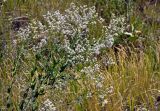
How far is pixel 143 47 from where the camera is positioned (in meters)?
4.63

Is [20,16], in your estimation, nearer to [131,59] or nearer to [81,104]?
[131,59]

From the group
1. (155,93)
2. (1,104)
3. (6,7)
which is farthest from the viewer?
(6,7)

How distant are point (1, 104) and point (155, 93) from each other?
1233 millimetres

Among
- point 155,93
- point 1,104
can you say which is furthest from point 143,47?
point 1,104

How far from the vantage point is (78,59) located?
2725 mm

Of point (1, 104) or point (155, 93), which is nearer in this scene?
point (1, 104)

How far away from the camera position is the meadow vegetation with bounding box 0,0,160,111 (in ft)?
8.79

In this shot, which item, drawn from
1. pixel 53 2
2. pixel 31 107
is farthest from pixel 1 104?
pixel 53 2

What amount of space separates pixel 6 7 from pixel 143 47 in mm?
1604

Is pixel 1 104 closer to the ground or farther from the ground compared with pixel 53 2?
closer to the ground

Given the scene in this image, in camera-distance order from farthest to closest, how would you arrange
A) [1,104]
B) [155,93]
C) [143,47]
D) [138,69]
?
1. [143,47]
2. [138,69]
3. [155,93]
4. [1,104]

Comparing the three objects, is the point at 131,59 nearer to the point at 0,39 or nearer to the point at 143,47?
the point at 143,47

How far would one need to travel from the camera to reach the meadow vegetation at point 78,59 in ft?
8.79

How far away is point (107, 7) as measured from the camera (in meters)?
5.20
